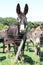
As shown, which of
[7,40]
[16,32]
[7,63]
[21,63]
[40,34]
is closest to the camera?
[21,63]

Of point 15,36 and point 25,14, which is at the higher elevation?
point 25,14

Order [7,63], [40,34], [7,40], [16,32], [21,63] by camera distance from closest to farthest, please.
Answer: [21,63]
[7,63]
[16,32]
[7,40]
[40,34]

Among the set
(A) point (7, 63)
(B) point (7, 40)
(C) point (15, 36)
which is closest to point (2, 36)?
(B) point (7, 40)

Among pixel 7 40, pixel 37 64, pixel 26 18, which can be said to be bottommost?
pixel 37 64

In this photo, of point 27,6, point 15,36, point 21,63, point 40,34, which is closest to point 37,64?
point 21,63

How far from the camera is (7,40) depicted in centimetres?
1139

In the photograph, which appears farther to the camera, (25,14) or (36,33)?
(36,33)

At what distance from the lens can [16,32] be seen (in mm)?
9875

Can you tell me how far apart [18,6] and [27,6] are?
35 cm

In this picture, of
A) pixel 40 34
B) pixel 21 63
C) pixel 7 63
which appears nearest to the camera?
pixel 21 63

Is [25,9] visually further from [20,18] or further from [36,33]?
[36,33]

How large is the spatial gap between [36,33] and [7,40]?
1921 millimetres

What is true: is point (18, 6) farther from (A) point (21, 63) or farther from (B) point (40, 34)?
(B) point (40, 34)

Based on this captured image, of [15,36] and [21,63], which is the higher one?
[15,36]
